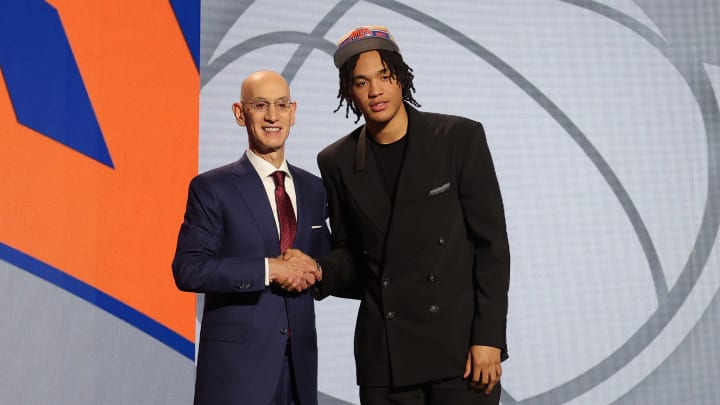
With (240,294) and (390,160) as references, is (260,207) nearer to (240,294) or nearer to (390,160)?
(240,294)

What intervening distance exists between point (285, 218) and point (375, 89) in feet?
1.36

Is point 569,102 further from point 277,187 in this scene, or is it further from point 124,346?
point 124,346

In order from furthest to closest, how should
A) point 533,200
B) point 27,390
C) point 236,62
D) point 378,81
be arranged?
point 533,200 < point 236,62 < point 27,390 < point 378,81

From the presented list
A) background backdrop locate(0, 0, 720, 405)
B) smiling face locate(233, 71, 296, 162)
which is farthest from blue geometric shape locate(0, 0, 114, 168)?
smiling face locate(233, 71, 296, 162)

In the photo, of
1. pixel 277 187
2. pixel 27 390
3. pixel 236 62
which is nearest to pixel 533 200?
pixel 236 62

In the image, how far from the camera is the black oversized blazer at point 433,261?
1780 mm

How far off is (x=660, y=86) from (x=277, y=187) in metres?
2.39

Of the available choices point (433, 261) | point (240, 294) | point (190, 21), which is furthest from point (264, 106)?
point (190, 21)

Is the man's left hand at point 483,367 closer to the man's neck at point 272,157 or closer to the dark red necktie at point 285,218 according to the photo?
the dark red necktie at point 285,218

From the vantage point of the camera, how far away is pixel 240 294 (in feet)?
6.36

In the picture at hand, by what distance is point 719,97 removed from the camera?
12.3 ft

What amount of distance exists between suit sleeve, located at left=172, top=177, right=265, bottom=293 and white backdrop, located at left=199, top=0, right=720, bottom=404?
1.21 m

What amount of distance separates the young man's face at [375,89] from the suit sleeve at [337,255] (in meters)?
0.21

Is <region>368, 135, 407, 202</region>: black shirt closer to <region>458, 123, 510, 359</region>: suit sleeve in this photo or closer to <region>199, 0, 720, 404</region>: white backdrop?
<region>458, 123, 510, 359</region>: suit sleeve
